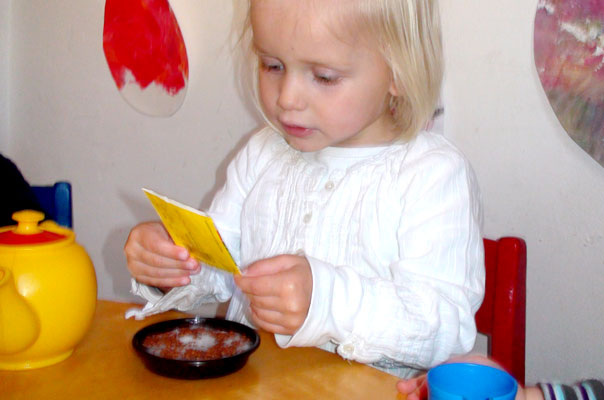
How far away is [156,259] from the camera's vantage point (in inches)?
37.3

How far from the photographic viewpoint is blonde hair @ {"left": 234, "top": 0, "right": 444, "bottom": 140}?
0.98 m

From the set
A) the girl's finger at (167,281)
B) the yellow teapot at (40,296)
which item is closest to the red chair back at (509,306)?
the girl's finger at (167,281)

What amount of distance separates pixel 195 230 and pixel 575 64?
81 cm

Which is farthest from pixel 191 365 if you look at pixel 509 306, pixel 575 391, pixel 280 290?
pixel 509 306

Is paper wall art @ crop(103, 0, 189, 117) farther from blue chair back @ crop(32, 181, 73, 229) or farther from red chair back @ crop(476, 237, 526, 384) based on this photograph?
red chair back @ crop(476, 237, 526, 384)

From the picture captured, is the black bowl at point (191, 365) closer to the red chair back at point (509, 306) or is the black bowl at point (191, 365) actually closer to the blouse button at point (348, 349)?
the blouse button at point (348, 349)

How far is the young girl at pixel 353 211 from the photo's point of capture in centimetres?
83

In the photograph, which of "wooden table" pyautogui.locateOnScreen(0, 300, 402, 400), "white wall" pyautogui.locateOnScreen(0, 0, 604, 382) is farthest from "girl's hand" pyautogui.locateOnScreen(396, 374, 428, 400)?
"white wall" pyautogui.locateOnScreen(0, 0, 604, 382)

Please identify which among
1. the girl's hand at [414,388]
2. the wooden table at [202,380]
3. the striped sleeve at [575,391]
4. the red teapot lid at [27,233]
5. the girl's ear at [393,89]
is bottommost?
the wooden table at [202,380]

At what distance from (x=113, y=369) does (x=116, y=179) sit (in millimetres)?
1407

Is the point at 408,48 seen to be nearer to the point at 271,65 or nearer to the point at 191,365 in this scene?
the point at 271,65

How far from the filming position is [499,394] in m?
0.60

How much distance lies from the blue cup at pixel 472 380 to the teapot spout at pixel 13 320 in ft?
1.35

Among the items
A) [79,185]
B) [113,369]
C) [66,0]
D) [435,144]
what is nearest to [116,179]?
[79,185]
